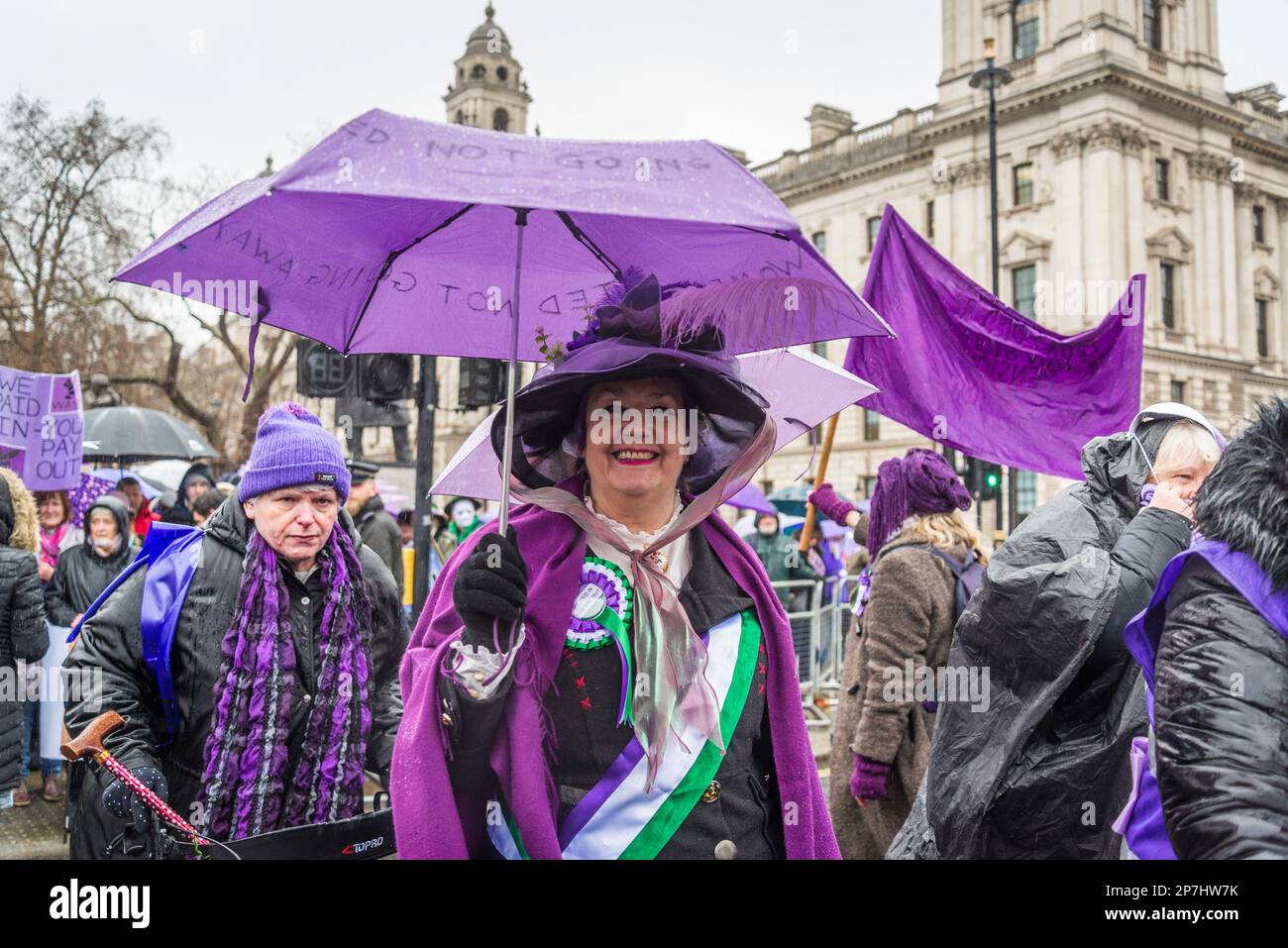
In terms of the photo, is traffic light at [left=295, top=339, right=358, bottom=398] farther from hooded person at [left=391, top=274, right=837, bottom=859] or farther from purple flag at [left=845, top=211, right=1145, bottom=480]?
hooded person at [left=391, top=274, right=837, bottom=859]

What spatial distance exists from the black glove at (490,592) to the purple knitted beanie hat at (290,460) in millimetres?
1279

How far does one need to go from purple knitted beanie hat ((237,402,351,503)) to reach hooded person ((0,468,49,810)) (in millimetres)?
3549

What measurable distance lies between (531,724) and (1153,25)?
46.9 meters

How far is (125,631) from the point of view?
10.2 feet

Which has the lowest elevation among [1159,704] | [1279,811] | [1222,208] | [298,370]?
[1279,811]

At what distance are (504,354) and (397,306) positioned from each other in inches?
13.1

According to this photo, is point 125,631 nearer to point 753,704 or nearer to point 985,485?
point 753,704

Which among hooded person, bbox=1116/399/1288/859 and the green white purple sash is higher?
hooded person, bbox=1116/399/1288/859

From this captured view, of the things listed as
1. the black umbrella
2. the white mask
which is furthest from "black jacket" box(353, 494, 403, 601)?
the white mask

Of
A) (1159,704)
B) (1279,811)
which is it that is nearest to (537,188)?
(1159,704)

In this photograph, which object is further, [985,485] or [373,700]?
[985,485]

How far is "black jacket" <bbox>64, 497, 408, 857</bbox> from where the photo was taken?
3002mm

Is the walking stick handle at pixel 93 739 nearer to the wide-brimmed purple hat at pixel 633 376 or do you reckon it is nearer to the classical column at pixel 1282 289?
the wide-brimmed purple hat at pixel 633 376

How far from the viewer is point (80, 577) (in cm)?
776
